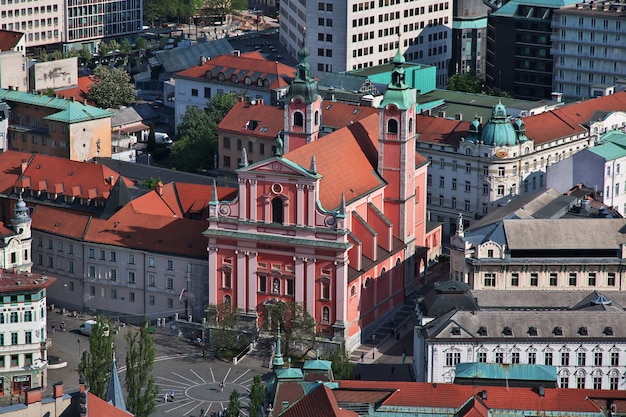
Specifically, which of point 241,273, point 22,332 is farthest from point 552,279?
point 22,332

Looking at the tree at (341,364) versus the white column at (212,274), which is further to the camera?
the white column at (212,274)

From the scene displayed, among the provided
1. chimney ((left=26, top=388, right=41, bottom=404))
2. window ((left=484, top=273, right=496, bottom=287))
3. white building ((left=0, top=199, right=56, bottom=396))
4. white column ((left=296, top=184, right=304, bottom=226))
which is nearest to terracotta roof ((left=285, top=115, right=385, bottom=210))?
white column ((left=296, top=184, right=304, bottom=226))

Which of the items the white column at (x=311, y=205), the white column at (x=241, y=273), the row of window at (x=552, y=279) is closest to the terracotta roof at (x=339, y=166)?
the white column at (x=311, y=205)

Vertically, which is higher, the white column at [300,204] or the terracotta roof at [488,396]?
the white column at [300,204]

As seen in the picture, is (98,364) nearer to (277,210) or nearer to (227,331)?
(227,331)

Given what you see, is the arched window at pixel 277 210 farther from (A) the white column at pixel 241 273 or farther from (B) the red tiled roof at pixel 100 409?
(B) the red tiled roof at pixel 100 409

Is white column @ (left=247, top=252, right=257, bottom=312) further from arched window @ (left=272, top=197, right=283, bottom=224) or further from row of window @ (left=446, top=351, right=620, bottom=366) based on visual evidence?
row of window @ (left=446, top=351, right=620, bottom=366)
